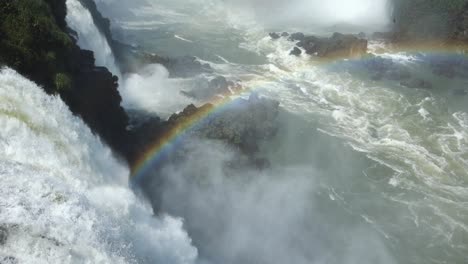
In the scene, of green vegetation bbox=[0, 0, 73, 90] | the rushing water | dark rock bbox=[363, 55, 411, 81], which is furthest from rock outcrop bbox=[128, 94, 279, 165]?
dark rock bbox=[363, 55, 411, 81]

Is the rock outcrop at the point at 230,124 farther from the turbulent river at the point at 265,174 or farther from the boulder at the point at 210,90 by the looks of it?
the boulder at the point at 210,90

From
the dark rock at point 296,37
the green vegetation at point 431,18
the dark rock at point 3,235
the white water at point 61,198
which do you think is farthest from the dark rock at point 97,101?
the green vegetation at point 431,18

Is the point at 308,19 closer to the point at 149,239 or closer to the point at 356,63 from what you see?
the point at 356,63

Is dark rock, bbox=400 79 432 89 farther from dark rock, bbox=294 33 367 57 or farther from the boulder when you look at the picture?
the boulder

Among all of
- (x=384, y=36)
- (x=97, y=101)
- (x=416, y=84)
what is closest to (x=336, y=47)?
(x=416, y=84)

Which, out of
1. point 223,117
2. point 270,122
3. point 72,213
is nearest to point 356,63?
point 270,122
